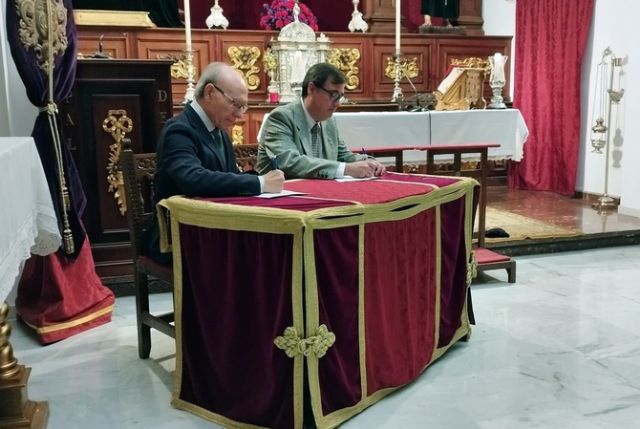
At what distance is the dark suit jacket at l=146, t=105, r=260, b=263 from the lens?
2301 mm

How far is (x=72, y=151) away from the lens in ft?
11.3

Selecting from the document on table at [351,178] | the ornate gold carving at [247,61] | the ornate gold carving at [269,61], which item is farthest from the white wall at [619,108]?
the document on table at [351,178]

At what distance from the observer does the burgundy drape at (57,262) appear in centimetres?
296

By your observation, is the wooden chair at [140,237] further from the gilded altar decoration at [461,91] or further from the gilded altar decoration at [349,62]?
the gilded altar decoration at [349,62]

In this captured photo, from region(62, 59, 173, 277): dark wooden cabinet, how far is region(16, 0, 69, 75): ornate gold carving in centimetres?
36

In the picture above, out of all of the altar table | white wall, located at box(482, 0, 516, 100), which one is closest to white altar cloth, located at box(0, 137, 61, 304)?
the altar table

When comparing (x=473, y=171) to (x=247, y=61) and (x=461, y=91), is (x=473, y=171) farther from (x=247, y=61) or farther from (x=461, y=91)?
(x=247, y=61)

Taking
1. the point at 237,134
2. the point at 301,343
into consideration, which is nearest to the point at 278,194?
the point at 301,343

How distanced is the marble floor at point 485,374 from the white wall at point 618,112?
6.98 ft

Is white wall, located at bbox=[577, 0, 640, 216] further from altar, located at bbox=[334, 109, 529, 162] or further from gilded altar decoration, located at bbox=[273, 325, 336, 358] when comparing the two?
gilded altar decoration, located at bbox=[273, 325, 336, 358]

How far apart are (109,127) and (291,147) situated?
111cm

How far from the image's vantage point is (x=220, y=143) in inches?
105

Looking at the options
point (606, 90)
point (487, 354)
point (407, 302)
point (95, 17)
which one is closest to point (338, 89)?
point (407, 302)

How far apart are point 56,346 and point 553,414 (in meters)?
2.07
